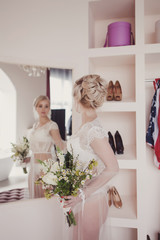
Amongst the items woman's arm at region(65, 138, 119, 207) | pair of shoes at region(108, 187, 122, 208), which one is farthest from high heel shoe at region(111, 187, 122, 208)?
woman's arm at region(65, 138, 119, 207)

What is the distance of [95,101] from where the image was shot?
158 centimetres

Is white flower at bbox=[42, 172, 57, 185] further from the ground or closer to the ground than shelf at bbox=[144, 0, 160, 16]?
closer to the ground

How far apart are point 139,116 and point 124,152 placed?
441 millimetres

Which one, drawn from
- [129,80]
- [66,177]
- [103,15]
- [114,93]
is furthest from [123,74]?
[66,177]

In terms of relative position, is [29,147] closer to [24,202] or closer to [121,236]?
[24,202]

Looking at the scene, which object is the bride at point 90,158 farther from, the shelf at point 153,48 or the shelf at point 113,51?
the shelf at point 153,48

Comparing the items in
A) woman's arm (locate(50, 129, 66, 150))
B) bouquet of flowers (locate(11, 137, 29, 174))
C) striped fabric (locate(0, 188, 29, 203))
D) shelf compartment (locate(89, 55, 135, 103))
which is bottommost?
striped fabric (locate(0, 188, 29, 203))

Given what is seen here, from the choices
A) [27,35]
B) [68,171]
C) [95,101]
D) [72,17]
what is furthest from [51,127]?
[72,17]

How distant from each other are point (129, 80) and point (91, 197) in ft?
4.86

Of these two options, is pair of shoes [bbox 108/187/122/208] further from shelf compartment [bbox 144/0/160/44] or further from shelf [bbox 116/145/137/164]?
shelf compartment [bbox 144/0/160/44]

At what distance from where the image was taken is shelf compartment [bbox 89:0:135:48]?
215 cm

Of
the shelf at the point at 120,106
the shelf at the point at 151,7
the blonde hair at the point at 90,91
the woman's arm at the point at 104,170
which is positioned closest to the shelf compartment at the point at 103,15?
the shelf at the point at 151,7

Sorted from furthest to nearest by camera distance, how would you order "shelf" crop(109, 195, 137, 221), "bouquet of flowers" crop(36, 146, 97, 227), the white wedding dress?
"shelf" crop(109, 195, 137, 221)
the white wedding dress
"bouquet of flowers" crop(36, 146, 97, 227)

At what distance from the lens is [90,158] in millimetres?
1521
